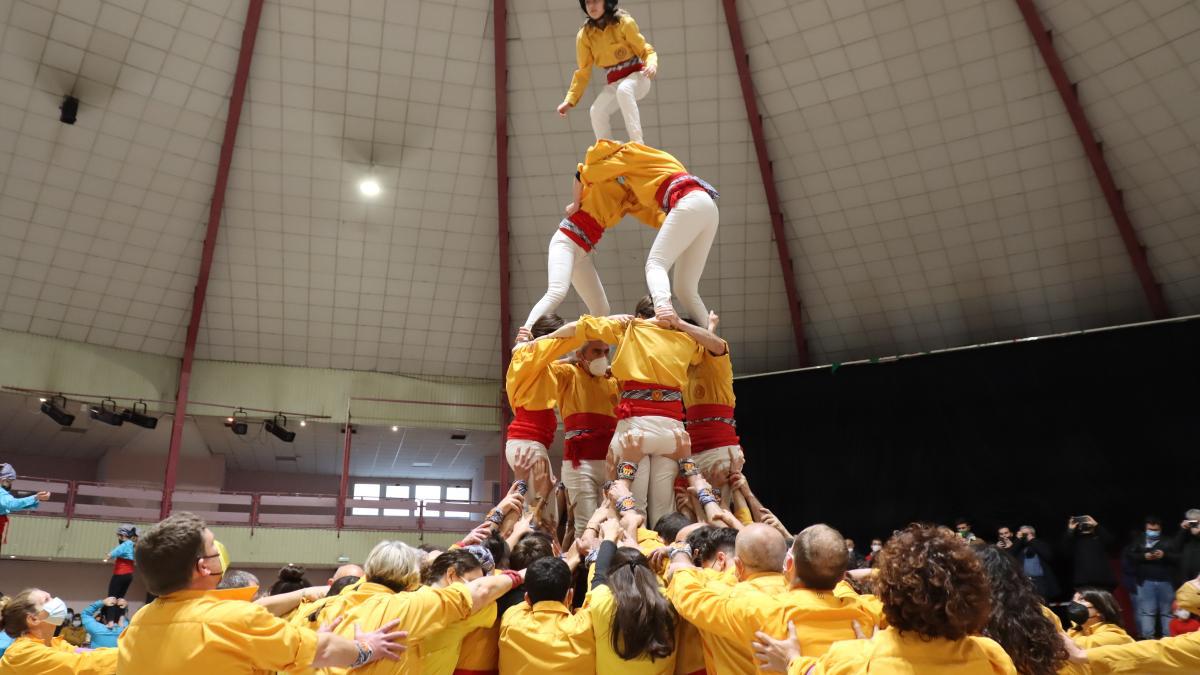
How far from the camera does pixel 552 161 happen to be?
13.2 meters

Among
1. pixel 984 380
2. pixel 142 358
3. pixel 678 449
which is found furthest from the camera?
pixel 142 358

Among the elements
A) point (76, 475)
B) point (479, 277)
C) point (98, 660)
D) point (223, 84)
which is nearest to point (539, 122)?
point (479, 277)

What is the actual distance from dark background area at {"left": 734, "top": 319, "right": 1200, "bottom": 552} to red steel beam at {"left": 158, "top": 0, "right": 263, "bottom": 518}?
9.02 meters

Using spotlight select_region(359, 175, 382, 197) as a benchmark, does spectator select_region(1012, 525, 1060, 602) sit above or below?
below

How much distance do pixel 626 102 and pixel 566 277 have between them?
1453 millimetres

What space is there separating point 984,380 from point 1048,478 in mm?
1695

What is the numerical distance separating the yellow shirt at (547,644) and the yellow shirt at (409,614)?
9.4 inches

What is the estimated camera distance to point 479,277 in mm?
14742

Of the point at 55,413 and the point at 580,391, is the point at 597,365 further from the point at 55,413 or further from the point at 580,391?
the point at 55,413

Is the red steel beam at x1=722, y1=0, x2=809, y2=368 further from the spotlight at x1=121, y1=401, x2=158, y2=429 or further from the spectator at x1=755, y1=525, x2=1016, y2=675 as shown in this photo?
the spotlight at x1=121, y1=401, x2=158, y2=429

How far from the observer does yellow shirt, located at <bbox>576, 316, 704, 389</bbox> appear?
18.4 ft

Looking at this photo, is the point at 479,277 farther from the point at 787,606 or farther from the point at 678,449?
the point at 787,606

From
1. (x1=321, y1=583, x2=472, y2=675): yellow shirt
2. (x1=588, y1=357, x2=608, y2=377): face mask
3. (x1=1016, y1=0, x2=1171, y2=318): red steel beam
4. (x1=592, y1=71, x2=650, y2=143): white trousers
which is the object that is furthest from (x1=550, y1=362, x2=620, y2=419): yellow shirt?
(x1=1016, y1=0, x2=1171, y2=318): red steel beam

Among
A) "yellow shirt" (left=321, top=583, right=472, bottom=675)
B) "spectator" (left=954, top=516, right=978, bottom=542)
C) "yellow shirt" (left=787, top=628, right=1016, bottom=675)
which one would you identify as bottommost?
"spectator" (left=954, top=516, right=978, bottom=542)
